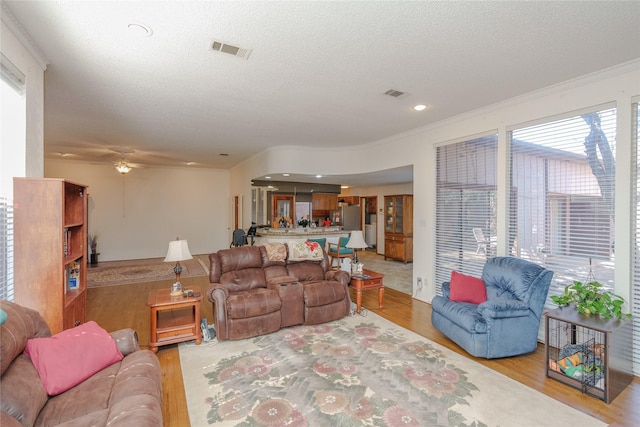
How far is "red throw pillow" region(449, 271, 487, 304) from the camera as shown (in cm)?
346

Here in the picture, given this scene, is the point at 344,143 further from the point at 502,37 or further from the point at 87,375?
the point at 87,375

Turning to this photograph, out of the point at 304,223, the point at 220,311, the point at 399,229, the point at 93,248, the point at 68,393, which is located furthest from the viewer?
the point at 399,229

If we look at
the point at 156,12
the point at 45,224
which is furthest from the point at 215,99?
the point at 45,224

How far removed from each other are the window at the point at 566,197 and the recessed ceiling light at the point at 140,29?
403 cm

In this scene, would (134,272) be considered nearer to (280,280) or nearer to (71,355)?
(280,280)

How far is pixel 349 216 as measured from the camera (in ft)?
35.0

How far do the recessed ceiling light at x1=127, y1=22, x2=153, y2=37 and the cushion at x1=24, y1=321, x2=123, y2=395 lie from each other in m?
2.20

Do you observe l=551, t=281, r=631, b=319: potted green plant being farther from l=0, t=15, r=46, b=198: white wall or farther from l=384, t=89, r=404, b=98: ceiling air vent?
l=0, t=15, r=46, b=198: white wall

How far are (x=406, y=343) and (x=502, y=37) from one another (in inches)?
120

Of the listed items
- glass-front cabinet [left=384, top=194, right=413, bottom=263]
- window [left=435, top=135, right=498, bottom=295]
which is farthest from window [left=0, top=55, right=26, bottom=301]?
glass-front cabinet [left=384, top=194, right=413, bottom=263]

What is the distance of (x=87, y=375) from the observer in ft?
6.23

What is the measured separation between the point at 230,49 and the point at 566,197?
12.2ft

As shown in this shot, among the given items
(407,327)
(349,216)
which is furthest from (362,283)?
(349,216)

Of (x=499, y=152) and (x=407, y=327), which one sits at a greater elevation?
(x=499, y=152)
